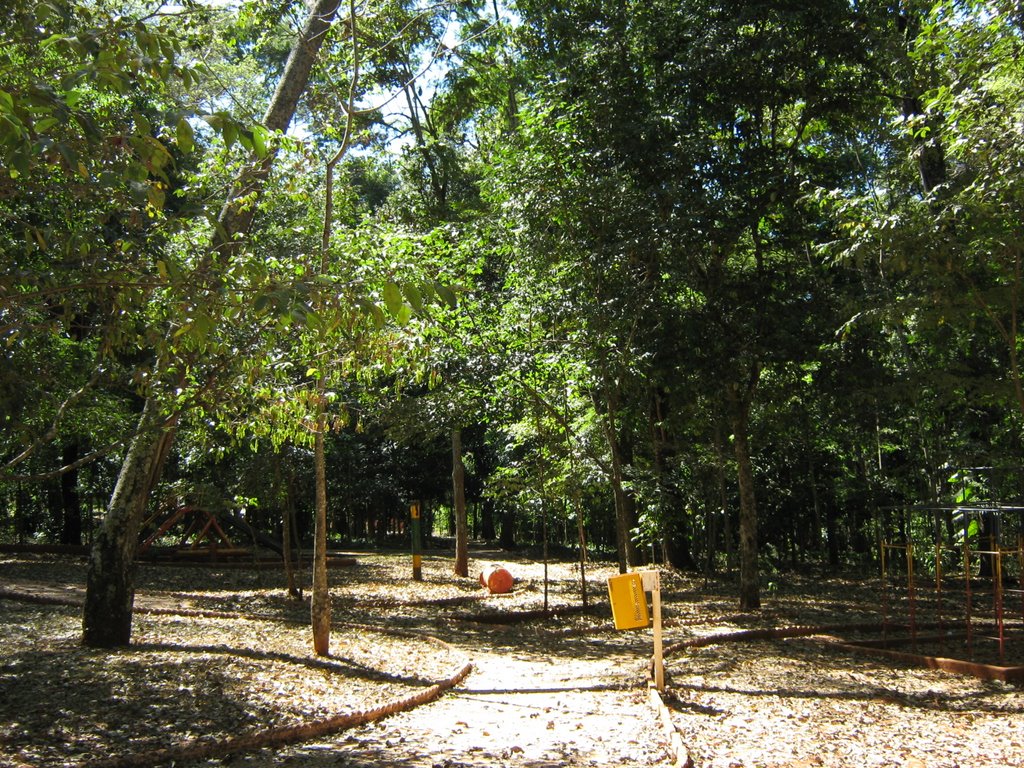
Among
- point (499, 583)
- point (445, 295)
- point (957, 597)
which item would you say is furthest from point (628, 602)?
point (957, 597)

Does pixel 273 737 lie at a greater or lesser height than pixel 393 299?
lesser

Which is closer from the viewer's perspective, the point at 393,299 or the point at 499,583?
the point at 393,299

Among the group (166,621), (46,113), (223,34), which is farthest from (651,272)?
(46,113)

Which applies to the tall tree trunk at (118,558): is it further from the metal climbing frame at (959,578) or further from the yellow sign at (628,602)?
the metal climbing frame at (959,578)

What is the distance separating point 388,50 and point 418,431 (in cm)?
661

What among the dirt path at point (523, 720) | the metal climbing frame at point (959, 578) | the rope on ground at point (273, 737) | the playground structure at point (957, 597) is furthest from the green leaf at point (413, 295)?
the metal climbing frame at point (959, 578)

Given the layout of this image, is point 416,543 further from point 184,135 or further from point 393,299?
point 393,299

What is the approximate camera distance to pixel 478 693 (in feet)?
27.6

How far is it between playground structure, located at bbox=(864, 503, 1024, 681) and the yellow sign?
348 centimetres

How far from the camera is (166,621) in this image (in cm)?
1123

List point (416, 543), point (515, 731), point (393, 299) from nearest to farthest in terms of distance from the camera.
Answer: point (393, 299)
point (515, 731)
point (416, 543)

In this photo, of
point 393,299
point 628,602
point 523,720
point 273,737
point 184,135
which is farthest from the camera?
point 628,602

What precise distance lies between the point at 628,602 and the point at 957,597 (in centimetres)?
1187

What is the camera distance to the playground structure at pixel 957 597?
32.0ft
